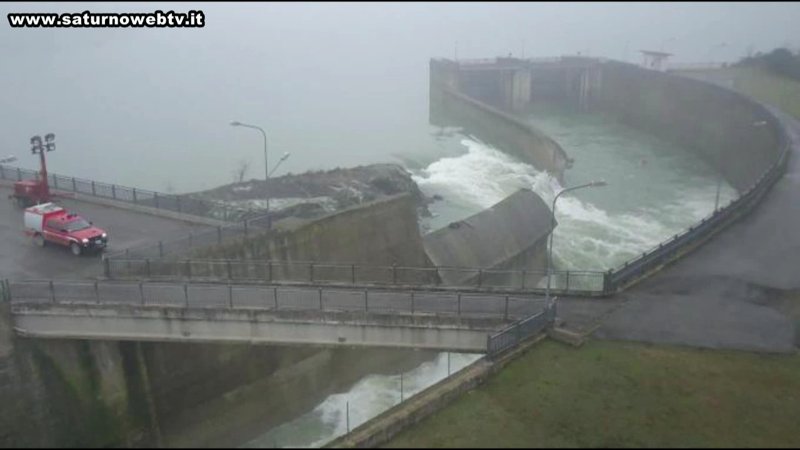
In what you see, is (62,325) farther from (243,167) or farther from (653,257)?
(243,167)

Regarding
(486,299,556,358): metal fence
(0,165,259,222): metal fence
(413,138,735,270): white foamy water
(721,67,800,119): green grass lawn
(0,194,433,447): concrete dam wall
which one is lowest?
(413,138,735,270): white foamy water

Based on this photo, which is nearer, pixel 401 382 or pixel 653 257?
pixel 401 382

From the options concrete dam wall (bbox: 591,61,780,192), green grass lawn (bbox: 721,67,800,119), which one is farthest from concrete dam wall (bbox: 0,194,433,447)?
green grass lawn (bbox: 721,67,800,119)

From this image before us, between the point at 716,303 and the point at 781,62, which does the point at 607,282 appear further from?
the point at 781,62

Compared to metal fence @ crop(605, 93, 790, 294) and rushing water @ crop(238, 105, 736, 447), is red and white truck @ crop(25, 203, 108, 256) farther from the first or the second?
metal fence @ crop(605, 93, 790, 294)

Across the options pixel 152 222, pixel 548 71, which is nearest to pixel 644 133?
pixel 548 71

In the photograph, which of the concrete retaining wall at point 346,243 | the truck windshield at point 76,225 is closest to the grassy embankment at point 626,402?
the concrete retaining wall at point 346,243
